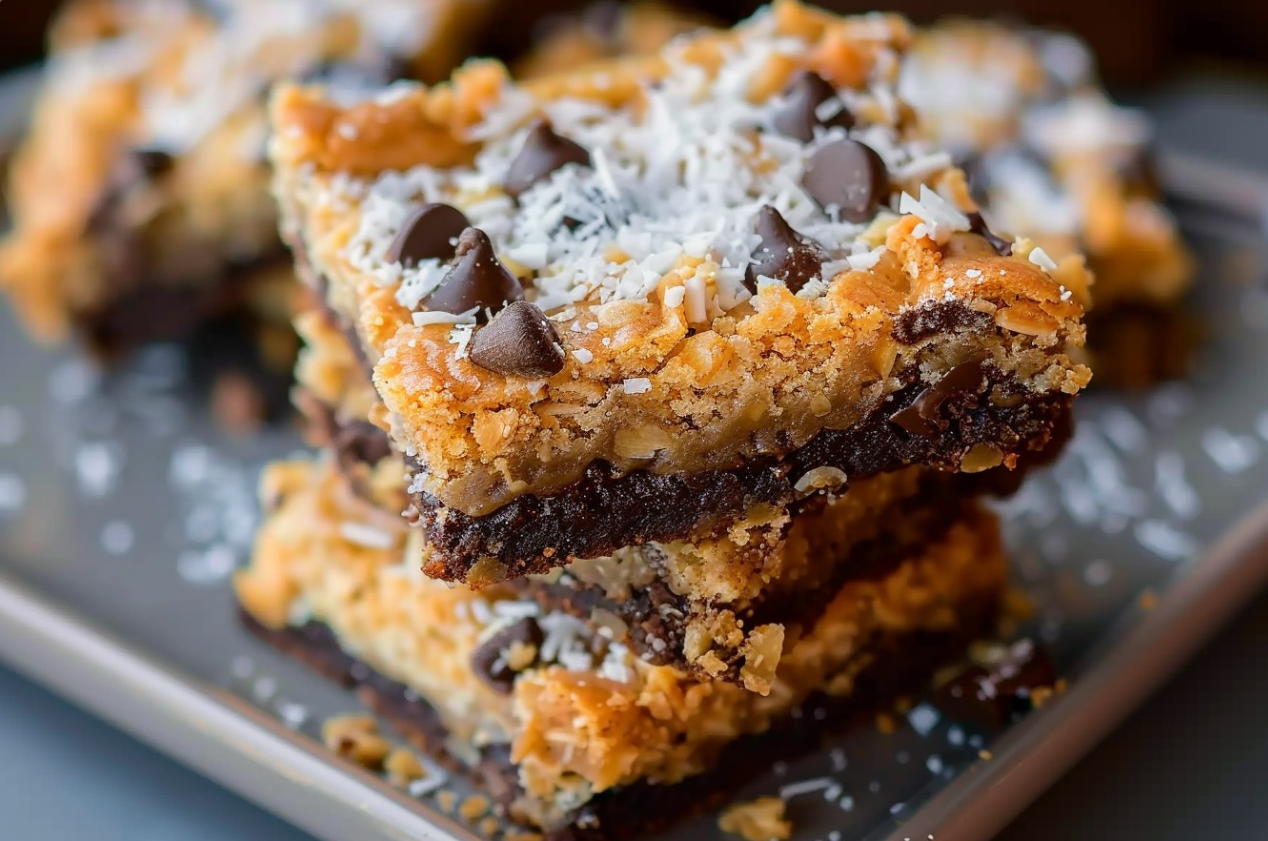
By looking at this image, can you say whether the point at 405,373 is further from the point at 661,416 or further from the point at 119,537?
the point at 119,537

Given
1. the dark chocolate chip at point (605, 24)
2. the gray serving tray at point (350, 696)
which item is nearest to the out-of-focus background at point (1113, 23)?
the dark chocolate chip at point (605, 24)

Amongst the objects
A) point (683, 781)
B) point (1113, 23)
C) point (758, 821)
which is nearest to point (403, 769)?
point (683, 781)

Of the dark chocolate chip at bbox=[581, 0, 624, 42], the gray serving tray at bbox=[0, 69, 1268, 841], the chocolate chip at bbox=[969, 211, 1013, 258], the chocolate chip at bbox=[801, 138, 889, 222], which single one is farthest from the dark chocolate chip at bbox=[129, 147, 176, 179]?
the chocolate chip at bbox=[969, 211, 1013, 258]

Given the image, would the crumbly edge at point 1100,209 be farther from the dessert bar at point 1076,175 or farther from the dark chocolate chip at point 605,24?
the dark chocolate chip at point 605,24

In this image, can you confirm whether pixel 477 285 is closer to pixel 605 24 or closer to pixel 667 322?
pixel 667 322

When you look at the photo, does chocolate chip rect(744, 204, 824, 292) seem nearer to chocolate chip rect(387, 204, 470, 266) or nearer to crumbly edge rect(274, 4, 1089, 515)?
crumbly edge rect(274, 4, 1089, 515)

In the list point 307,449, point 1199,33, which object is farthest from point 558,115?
point 1199,33
